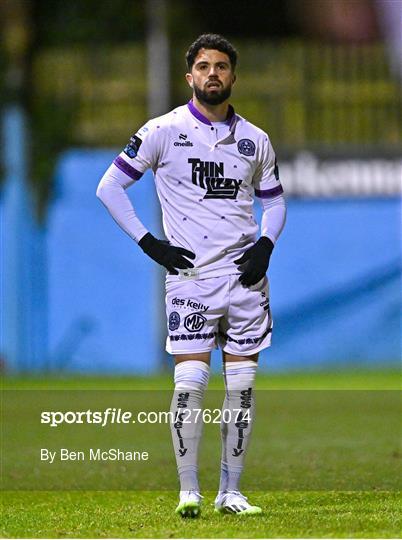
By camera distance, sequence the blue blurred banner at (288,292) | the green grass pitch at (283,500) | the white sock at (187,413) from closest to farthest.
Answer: the green grass pitch at (283,500) < the white sock at (187,413) < the blue blurred banner at (288,292)

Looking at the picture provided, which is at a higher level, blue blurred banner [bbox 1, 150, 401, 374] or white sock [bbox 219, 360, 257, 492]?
white sock [bbox 219, 360, 257, 492]

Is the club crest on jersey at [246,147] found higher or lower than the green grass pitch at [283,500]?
higher

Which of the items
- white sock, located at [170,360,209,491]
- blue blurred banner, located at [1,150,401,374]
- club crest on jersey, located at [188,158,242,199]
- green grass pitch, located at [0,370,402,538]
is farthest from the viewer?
blue blurred banner, located at [1,150,401,374]

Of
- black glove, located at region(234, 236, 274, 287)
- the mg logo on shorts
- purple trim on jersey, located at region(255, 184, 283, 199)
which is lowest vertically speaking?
the mg logo on shorts

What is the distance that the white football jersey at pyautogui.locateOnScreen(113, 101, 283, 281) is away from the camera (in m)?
7.43

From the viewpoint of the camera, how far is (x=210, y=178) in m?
7.43

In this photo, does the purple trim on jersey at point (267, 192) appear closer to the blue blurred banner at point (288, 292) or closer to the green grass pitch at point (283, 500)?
the green grass pitch at point (283, 500)

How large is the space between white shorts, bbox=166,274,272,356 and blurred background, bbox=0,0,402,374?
1810 cm

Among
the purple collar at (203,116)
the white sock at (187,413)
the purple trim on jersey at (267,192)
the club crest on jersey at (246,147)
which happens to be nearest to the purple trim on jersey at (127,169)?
the purple collar at (203,116)

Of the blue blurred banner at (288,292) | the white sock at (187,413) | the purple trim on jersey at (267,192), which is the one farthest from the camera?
the blue blurred banner at (288,292)

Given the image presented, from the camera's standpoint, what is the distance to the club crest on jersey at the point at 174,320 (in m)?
7.36

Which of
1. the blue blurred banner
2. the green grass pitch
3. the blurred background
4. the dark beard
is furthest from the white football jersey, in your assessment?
the blue blurred banner

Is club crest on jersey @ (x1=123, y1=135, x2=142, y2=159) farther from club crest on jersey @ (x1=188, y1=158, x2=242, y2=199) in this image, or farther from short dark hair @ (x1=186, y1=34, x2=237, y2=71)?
short dark hair @ (x1=186, y1=34, x2=237, y2=71)

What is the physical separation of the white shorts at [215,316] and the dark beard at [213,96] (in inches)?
35.0
